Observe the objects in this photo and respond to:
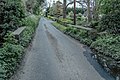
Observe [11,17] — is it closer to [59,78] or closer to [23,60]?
[23,60]

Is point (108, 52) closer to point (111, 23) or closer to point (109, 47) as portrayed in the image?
point (109, 47)

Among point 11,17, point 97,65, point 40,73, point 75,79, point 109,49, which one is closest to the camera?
point 75,79

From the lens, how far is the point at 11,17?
13258 mm

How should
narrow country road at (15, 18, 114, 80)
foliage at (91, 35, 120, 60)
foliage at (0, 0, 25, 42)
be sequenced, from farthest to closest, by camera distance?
1. foliage at (0, 0, 25, 42)
2. foliage at (91, 35, 120, 60)
3. narrow country road at (15, 18, 114, 80)

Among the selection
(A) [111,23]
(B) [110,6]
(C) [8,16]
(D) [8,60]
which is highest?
(B) [110,6]

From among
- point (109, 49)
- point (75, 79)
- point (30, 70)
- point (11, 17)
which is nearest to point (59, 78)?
point (75, 79)

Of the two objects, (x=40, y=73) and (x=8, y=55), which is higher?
(x=8, y=55)

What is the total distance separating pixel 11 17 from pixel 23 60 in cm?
533

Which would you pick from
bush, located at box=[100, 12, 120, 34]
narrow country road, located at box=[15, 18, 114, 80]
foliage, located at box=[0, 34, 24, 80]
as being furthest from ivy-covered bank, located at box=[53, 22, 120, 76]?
foliage, located at box=[0, 34, 24, 80]

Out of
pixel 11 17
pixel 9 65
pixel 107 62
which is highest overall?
pixel 11 17

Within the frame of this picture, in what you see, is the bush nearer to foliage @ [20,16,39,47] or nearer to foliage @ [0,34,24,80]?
foliage @ [20,16,39,47]

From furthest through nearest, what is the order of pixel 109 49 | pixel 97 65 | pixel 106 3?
1. pixel 106 3
2. pixel 109 49
3. pixel 97 65

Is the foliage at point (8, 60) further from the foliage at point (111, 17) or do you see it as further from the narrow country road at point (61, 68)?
the foliage at point (111, 17)

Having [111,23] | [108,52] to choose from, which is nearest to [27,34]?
[111,23]
